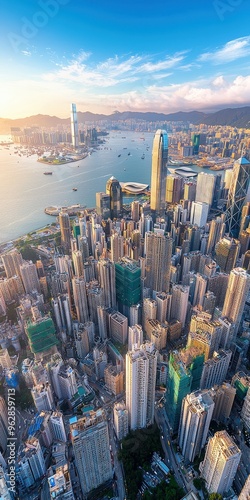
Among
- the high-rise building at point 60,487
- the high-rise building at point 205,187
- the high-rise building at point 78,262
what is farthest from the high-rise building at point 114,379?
the high-rise building at point 205,187

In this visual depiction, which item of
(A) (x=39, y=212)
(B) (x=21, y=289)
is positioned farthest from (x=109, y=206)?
(B) (x=21, y=289)

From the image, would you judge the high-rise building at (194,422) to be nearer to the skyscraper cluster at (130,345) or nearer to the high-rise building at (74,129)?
the skyscraper cluster at (130,345)

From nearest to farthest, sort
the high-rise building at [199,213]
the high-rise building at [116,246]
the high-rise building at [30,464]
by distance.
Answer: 1. the high-rise building at [30,464]
2. the high-rise building at [116,246]
3. the high-rise building at [199,213]

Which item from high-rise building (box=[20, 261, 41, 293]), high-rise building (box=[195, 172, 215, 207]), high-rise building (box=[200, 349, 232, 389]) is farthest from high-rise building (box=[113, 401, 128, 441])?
high-rise building (box=[195, 172, 215, 207])

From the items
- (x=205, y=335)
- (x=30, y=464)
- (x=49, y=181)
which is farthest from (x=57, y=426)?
(x=49, y=181)

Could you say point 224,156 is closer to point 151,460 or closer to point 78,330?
point 78,330

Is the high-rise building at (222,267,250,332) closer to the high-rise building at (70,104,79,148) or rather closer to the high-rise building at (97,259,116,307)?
the high-rise building at (97,259,116,307)
